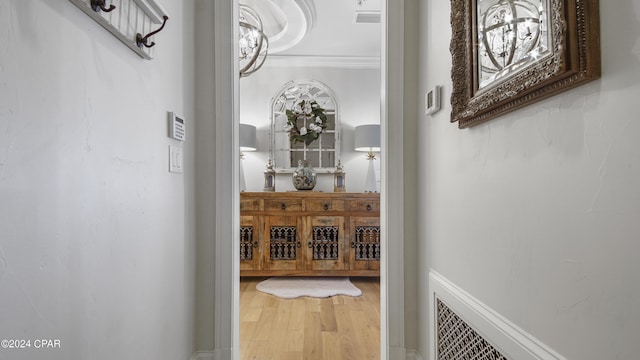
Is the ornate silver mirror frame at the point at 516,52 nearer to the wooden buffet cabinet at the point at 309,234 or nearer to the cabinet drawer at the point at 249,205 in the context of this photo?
the wooden buffet cabinet at the point at 309,234

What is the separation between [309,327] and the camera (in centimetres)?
217

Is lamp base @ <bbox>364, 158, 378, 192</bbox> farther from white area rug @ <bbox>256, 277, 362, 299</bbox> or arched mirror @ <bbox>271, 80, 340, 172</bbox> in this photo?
white area rug @ <bbox>256, 277, 362, 299</bbox>

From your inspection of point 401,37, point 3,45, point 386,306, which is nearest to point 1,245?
point 3,45

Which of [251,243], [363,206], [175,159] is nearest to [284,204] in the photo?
[251,243]

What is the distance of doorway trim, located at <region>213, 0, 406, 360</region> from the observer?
1573 mm

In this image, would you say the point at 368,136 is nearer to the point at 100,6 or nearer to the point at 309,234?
the point at 309,234

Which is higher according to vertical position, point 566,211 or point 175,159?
point 175,159

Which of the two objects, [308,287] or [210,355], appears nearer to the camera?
[210,355]

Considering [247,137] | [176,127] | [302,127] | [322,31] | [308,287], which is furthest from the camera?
[302,127]

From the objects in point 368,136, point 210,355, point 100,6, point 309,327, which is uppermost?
point 368,136

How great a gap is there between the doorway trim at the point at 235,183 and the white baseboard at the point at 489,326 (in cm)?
28

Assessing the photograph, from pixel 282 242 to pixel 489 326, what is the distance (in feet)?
7.80

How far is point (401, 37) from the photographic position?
1628 mm

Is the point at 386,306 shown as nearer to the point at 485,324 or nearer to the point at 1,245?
the point at 485,324
